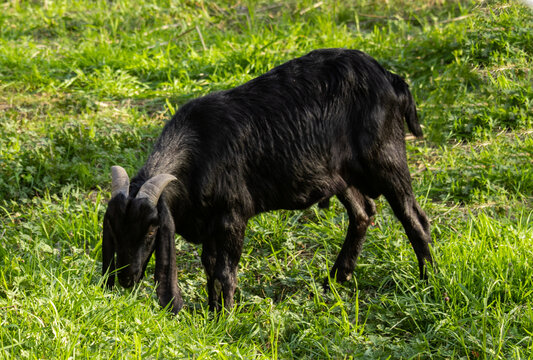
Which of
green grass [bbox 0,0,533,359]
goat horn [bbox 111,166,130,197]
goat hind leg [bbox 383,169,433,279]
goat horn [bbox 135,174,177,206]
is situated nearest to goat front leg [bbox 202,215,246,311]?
green grass [bbox 0,0,533,359]

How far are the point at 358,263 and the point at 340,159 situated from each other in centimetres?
87

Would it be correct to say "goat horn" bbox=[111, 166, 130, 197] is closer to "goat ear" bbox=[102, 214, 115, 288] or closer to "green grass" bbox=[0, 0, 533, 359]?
"goat ear" bbox=[102, 214, 115, 288]

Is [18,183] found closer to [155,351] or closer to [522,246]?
[155,351]

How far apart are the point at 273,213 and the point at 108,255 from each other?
70.2 inches

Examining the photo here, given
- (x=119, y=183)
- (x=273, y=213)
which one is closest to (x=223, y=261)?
(x=119, y=183)

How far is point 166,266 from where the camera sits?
4215mm

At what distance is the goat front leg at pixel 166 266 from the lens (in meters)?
4.15

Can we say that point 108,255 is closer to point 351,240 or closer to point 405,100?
point 351,240

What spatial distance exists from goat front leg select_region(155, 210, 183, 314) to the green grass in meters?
0.13

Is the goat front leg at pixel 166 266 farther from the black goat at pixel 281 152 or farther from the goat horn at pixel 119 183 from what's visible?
the goat horn at pixel 119 183

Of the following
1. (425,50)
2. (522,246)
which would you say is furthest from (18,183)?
(425,50)

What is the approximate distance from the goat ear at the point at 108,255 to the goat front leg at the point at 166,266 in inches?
10.2

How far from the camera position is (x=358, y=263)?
5.11 metres

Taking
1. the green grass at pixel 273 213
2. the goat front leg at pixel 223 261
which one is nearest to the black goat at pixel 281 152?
the goat front leg at pixel 223 261
